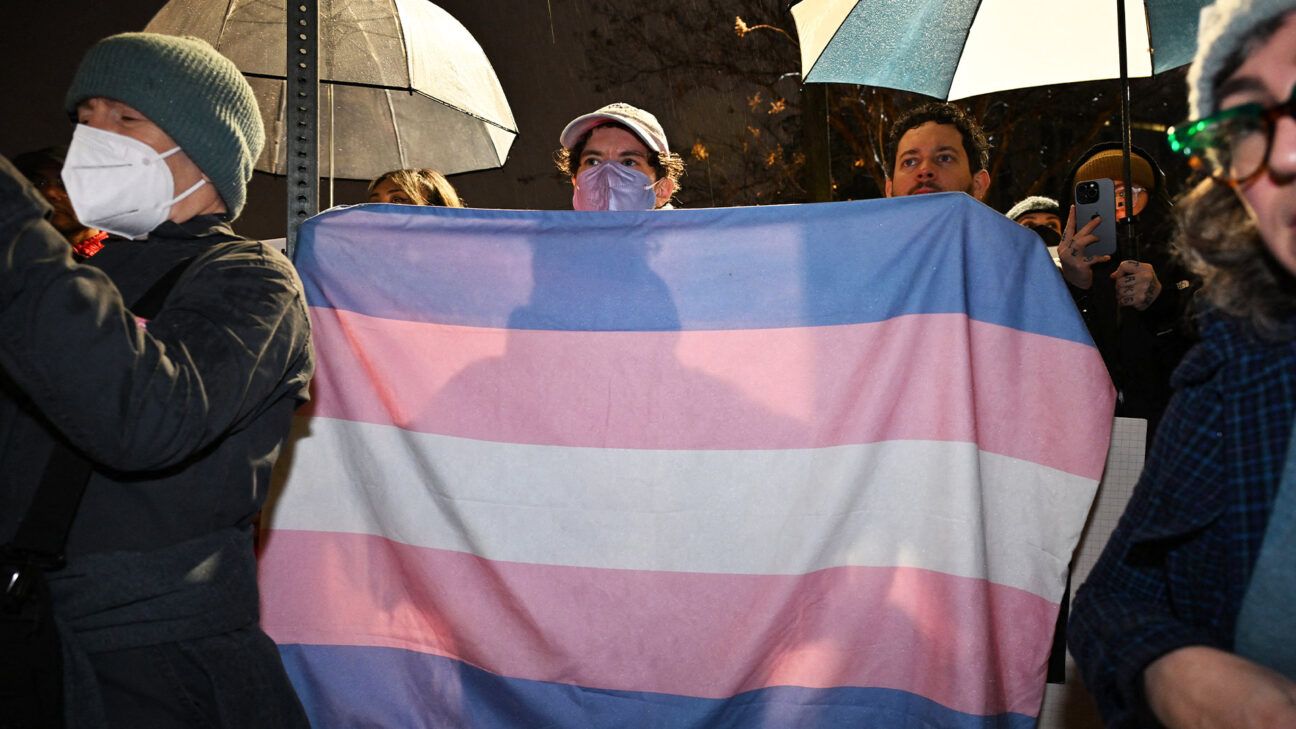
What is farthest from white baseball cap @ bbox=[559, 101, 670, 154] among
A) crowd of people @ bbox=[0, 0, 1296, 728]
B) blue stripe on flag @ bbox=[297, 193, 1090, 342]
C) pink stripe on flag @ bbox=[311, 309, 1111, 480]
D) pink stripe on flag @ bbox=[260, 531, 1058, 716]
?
crowd of people @ bbox=[0, 0, 1296, 728]

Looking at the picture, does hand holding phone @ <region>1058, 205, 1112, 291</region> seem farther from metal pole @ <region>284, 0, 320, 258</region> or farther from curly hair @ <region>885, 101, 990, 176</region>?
metal pole @ <region>284, 0, 320, 258</region>

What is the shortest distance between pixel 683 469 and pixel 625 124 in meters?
1.53

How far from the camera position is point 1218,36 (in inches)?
48.8

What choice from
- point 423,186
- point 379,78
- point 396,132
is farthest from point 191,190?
point 396,132

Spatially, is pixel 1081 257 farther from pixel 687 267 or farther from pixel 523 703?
pixel 523 703

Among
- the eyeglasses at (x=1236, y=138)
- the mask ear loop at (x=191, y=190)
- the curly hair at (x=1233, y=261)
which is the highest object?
the mask ear loop at (x=191, y=190)

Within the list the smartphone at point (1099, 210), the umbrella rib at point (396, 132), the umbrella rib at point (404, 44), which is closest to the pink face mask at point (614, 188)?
the smartphone at point (1099, 210)

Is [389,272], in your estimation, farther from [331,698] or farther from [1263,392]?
[1263,392]

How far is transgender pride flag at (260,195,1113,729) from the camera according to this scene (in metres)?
2.83

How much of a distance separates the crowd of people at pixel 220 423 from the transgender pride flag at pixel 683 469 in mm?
852

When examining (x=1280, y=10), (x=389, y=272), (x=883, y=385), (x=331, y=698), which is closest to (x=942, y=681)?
(x=883, y=385)

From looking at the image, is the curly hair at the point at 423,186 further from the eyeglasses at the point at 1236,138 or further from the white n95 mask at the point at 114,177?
the eyeglasses at the point at 1236,138

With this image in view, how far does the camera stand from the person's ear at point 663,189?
4.12 m

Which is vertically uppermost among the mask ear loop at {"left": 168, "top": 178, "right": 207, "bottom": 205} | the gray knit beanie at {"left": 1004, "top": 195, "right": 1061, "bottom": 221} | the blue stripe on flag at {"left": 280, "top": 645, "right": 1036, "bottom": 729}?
the mask ear loop at {"left": 168, "top": 178, "right": 207, "bottom": 205}
